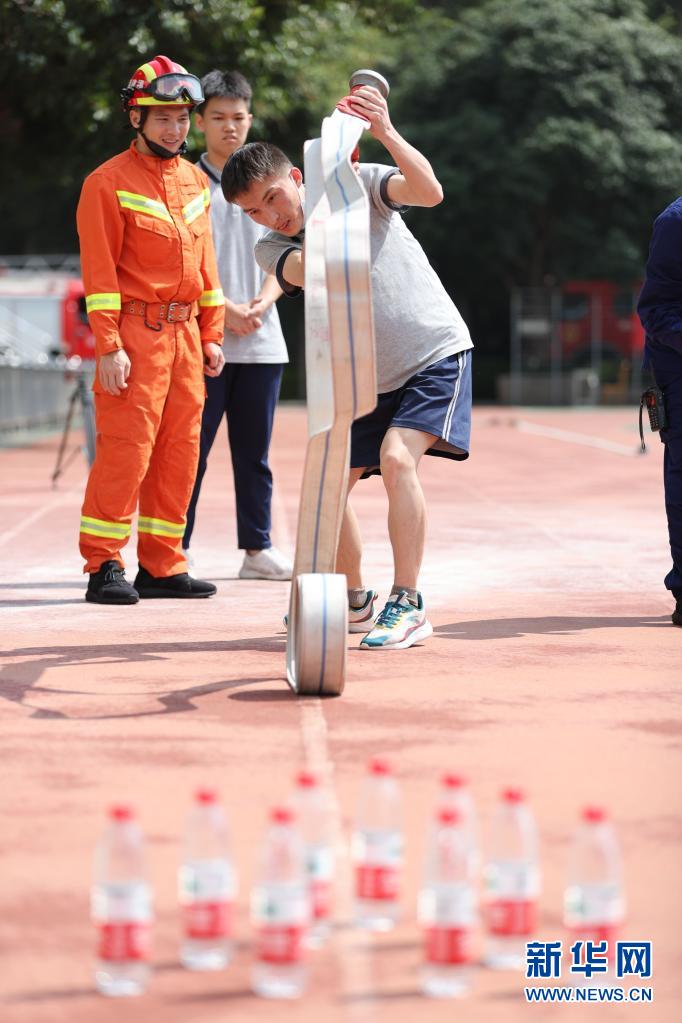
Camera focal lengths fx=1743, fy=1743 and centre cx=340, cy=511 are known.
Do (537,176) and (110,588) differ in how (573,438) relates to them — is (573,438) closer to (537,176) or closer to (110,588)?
(537,176)

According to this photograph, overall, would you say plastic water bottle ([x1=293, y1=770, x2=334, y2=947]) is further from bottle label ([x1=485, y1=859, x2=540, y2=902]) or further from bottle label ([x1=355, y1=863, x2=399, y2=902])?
bottle label ([x1=485, y1=859, x2=540, y2=902])

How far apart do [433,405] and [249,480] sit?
8.14 ft

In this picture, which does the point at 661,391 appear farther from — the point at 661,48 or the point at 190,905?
the point at 661,48

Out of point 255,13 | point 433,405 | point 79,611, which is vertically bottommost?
point 79,611

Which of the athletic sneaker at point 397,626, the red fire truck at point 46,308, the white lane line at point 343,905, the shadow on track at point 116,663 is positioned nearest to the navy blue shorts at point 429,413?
the athletic sneaker at point 397,626

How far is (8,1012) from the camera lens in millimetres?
3057

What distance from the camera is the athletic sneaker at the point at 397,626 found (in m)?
6.73

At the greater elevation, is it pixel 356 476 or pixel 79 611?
pixel 356 476

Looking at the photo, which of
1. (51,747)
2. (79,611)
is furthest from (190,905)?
(79,611)

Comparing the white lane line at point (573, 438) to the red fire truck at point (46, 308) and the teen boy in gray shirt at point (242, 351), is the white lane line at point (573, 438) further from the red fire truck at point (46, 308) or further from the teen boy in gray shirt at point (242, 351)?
the red fire truck at point (46, 308)

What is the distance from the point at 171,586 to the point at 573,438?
57.8 feet

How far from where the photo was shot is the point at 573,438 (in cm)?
2530

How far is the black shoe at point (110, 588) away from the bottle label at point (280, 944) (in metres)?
4.94

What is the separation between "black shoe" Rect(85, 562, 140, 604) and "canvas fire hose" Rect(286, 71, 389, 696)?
A: 7.13 feet
